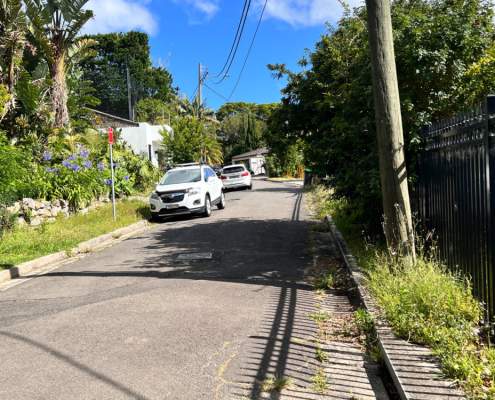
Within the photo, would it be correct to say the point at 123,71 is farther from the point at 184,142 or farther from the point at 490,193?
the point at 490,193

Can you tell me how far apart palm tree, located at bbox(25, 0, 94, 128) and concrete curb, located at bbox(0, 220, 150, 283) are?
598 cm

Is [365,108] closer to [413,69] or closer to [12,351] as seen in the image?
[413,69]

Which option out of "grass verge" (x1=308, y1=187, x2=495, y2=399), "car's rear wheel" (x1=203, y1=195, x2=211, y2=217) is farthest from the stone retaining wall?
"grass verge" (x1=308, y1=187, x2=495, y2=399)

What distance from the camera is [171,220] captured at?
16.2 meters

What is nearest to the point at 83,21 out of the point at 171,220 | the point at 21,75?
the point at 21,75

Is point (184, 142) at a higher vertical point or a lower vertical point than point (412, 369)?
higher

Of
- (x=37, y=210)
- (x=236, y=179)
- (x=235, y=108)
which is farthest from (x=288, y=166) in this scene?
(x=235, y=108)

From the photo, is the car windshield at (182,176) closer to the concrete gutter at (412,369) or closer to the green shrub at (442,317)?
Answer: the green shrub at (442,317)

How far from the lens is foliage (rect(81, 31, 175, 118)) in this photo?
6331 cm

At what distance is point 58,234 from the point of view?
11.4 meters

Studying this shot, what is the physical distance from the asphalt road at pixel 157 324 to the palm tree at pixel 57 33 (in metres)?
9.41

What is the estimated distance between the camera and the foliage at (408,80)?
7.03 metres

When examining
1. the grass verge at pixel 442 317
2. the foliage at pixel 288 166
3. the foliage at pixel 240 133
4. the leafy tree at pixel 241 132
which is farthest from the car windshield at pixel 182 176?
the foliage at pixel 240 133

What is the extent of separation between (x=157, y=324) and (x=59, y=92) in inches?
556
